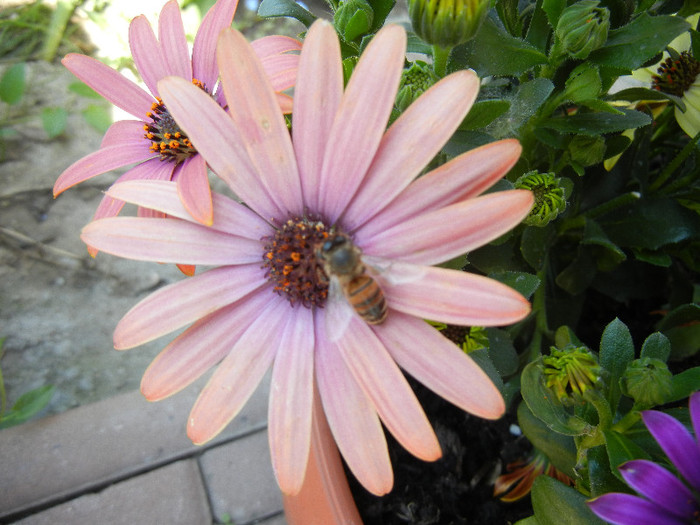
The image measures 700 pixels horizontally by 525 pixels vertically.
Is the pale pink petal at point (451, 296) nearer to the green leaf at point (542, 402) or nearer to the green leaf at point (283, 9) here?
the green leaf at point (542, 402)

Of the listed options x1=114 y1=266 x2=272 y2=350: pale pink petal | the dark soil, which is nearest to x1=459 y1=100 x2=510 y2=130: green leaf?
x1=114 y1=266 x2=272 y2=350: pale pink petal

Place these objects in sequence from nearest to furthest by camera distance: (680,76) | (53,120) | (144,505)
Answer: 1. (680,76)
2. (144,505)
3. (53,120)

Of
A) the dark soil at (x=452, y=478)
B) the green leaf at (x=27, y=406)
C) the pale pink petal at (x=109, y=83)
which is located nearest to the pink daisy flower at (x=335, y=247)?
the pale pink petal at (x=109, y=83)

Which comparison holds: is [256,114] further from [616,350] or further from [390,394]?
[616,350]

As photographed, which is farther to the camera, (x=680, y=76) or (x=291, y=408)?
(x=680, y=76)

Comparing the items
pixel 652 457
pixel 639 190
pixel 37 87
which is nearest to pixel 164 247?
pixel 652 457

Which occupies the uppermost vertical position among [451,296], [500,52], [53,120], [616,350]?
[500,52]

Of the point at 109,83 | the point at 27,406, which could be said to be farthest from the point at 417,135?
the point at 27,406
